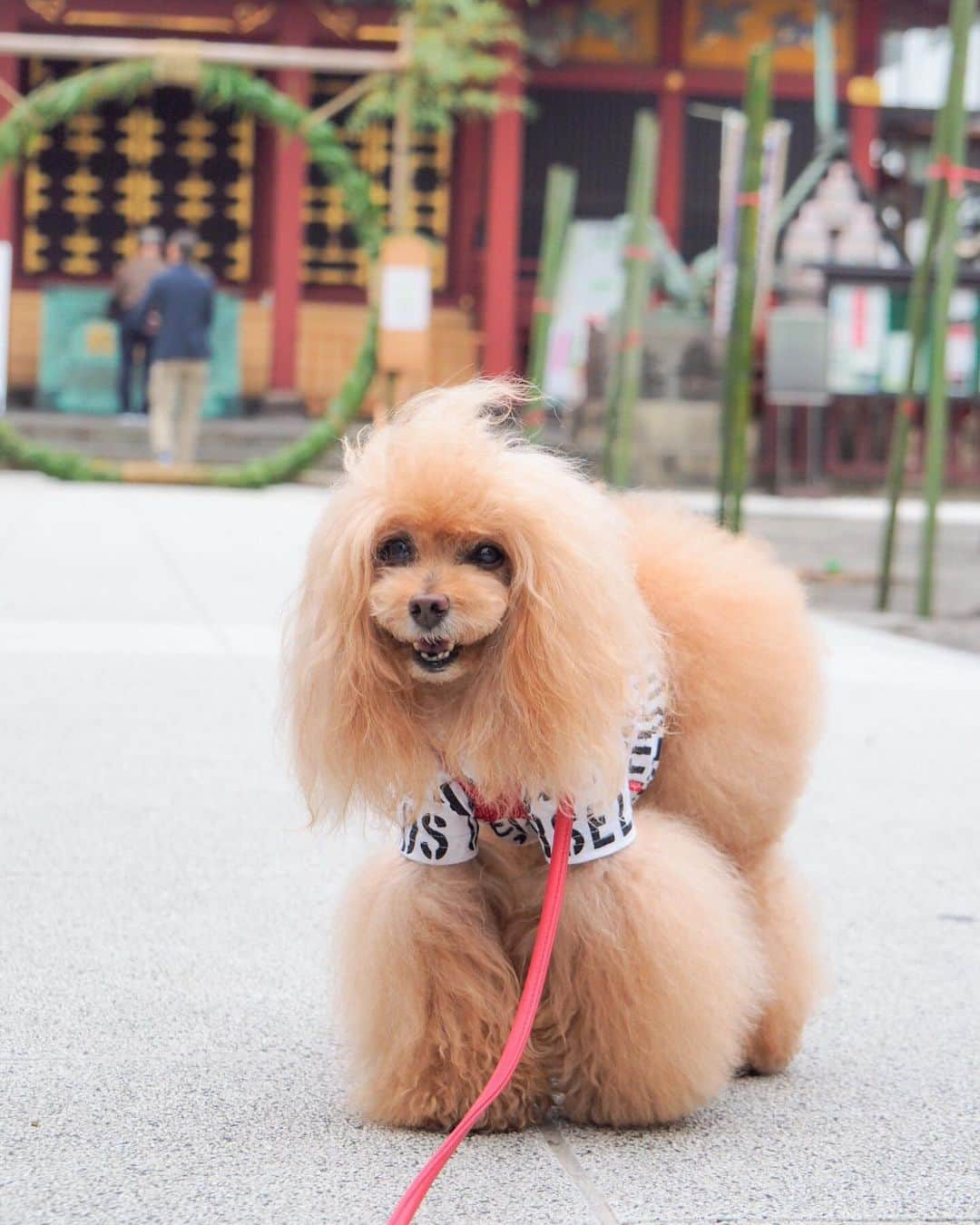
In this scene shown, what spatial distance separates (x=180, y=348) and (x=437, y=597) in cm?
1495

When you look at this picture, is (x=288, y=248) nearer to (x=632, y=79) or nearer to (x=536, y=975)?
(x=632, y=79)

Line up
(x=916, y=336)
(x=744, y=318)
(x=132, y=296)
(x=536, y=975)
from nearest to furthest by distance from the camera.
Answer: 1. (x=536, y=975)
2. (x=916, y=336)
3. (x=744, y=318)
4. (x=132, y=296)

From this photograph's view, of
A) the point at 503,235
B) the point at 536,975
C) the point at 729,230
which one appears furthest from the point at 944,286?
the point at 503,235

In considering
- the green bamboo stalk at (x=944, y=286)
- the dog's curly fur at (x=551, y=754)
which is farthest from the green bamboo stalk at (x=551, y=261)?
the dog's curly fur at (x=551, y=754)

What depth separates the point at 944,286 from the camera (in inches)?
382

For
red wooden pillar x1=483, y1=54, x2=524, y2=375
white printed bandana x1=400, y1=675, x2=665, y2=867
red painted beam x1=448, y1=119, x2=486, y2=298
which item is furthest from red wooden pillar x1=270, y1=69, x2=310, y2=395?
white printed bandana x1=400, y1=675, x2=665, y2=867

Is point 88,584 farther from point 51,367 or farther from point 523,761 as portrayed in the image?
point 51,367

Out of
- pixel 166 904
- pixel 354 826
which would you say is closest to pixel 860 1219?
pixel 166 904

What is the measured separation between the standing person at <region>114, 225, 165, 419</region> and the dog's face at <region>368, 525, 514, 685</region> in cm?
1664

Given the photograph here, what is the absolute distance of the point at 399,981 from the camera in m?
2.87

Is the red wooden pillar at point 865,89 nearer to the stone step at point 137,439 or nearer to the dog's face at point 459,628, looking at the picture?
the stone step at point 137,439

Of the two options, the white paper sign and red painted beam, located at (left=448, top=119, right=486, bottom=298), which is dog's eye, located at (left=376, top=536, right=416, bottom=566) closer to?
the white paper sign

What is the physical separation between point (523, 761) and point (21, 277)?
19.9 metres

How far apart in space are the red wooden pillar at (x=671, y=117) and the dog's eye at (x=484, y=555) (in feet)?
64.1
